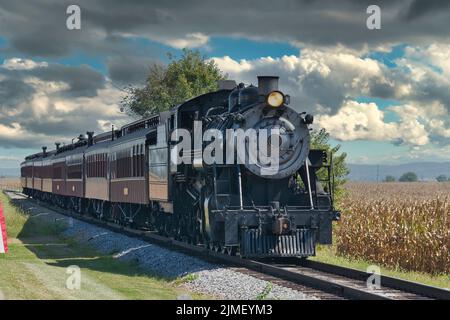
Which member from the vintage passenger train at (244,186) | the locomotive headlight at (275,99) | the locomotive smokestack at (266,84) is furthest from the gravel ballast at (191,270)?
the locomotive smokestack at (266,84)

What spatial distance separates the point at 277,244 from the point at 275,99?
3.20 metres

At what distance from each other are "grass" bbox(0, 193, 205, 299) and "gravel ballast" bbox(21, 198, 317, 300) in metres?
0.33

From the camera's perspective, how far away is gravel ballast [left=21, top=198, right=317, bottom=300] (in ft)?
38.3

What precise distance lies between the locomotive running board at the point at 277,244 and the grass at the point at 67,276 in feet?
6.68

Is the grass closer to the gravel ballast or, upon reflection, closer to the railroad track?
the gravel ballast

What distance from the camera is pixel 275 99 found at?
617 inches

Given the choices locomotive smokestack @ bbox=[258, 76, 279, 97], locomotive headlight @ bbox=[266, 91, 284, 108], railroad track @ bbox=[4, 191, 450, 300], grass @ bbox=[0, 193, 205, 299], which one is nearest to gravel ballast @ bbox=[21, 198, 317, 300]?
grass @ bbox=[0, 193, 205, 299]

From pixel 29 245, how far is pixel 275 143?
10761mm

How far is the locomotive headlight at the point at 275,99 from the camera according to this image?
15.6m

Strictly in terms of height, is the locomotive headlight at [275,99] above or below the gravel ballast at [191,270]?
above

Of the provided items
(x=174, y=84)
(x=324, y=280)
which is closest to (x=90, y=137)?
(x=174, y=84)

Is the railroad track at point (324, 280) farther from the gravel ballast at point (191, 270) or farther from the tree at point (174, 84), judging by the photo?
the tree at point (174, 84)
